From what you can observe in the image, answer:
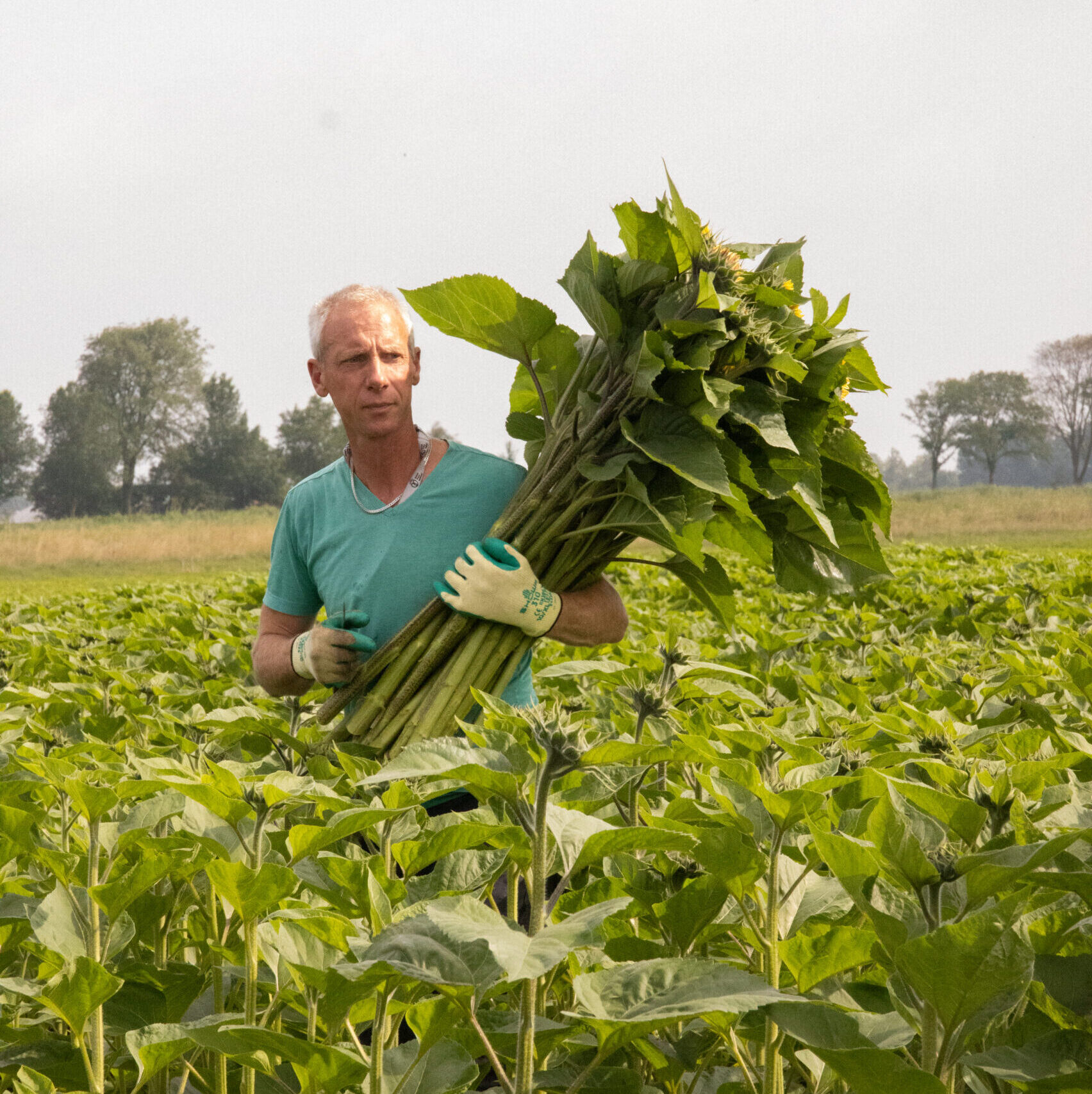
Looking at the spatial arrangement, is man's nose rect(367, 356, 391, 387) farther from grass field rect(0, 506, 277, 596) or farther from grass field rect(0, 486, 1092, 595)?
grass field rect(0, 506, 277, 596)

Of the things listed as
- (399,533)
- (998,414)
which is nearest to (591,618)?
(399,533)

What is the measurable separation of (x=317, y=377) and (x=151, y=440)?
244 feet

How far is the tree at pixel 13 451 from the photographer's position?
2793 inches

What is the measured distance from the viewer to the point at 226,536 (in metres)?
35.2

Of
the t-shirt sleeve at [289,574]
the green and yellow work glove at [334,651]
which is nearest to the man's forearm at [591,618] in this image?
the green and yellow work glove at [334,651]

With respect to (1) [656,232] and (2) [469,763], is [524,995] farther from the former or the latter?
(1) [656,232]

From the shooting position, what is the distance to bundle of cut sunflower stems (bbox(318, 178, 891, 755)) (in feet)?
7.31

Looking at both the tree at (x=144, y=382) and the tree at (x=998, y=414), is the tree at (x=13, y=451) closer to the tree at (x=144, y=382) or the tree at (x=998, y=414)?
the tree at (x=144, y=382)

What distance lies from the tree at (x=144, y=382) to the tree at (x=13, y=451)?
201 inches

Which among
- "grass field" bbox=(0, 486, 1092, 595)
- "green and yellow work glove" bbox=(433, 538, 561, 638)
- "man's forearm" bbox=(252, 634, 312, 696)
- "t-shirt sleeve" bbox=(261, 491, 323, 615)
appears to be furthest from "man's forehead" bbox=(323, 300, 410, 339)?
"grass field" bbox=(0, 486, 1092, 595)

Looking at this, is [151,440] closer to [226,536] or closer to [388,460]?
[226,536]

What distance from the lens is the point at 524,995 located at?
105 centimetres

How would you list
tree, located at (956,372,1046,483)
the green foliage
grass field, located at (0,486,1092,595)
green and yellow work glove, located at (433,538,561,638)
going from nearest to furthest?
the green foliage
green and yellow work glove, located at (433,538,561,638)
grass field, located at (0,486,1092,595)
tree, located at (956,372,1046,483)

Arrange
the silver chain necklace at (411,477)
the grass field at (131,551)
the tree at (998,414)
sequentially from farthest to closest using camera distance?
the tree at (998,414)
the grass field at (131,551)
the silver chain necklace at (411,477)
